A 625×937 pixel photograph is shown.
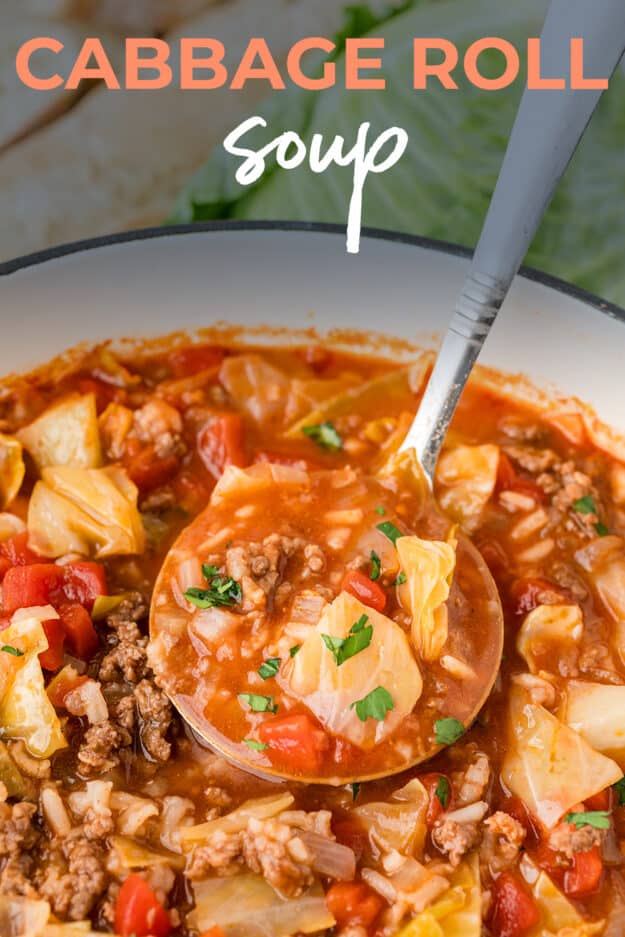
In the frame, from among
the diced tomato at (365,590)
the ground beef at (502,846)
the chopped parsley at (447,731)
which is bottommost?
the ground beef at (502,846)

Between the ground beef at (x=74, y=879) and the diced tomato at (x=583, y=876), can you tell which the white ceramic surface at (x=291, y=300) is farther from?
the ground beef at (x=74, y=879)

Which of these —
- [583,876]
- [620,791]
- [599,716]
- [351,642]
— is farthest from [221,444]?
[583,876]

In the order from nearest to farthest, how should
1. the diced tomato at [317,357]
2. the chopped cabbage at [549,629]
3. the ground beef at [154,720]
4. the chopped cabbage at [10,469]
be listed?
the ground beef at [154,720], the chopped cabbage at [549,629], the chopped cabbage at [10,469], the diced tomato at [317,357]

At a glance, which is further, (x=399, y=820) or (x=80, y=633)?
(x=80, y=633)

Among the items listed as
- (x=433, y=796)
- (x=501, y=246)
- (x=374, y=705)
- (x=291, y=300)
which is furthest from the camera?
(x=291, y=300)

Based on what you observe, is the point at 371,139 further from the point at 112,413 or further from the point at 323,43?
the point at 112,413

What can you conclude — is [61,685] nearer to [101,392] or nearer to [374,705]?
[374,705]

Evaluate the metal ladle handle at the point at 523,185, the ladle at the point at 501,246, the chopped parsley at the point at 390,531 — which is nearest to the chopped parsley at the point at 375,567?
the chopped parsley at the point at 390,531
